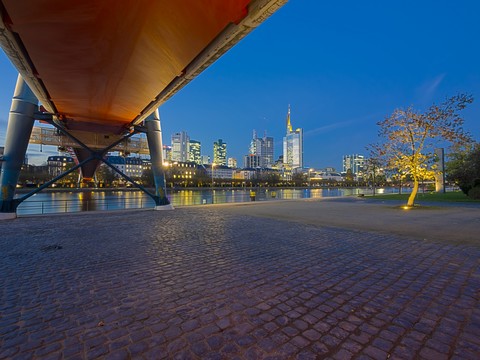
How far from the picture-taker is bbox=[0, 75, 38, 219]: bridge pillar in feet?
41.8

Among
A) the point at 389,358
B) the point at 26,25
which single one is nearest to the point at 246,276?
the point at 389,358

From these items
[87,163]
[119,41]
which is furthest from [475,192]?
[87,163]

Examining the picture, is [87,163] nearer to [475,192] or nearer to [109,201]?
[109,201]

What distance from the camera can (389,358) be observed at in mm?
2543

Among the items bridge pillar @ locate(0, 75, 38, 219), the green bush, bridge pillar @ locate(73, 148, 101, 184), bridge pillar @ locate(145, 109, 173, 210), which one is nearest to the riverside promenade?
bridge pillar @ locate(0, 75, 38, 219)

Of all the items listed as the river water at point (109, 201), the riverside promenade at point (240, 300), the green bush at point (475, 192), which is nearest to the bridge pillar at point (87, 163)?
the river water at point (109, 201)

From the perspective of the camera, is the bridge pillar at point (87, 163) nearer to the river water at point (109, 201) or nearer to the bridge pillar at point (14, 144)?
the river water at point (109, 201)

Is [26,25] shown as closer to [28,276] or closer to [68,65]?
[68,65]

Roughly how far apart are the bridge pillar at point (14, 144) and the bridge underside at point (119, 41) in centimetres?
436

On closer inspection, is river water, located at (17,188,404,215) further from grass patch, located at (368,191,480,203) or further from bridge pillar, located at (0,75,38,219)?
grass patch, located at (368,191,480,203)

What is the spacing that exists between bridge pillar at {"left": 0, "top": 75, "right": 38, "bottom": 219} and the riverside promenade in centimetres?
725

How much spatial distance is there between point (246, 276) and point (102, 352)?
9.03 ft

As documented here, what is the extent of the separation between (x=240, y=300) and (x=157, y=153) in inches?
595

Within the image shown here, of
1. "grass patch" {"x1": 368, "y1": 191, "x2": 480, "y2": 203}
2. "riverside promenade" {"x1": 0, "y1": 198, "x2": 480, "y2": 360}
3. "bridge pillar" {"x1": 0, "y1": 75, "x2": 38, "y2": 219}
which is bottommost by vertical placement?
"riverside promenade" {"x1": 0, "y1": 198, "x2": 480, "y2": 360}
